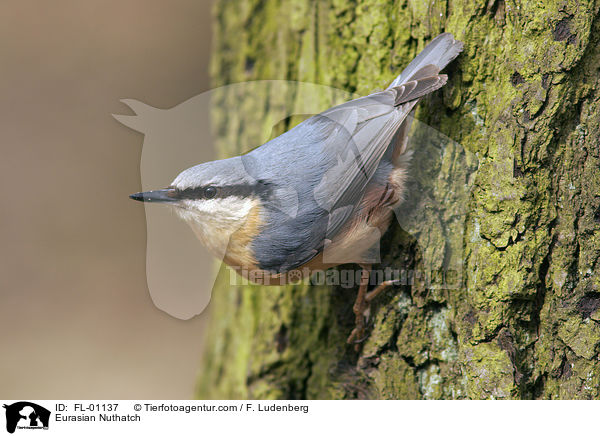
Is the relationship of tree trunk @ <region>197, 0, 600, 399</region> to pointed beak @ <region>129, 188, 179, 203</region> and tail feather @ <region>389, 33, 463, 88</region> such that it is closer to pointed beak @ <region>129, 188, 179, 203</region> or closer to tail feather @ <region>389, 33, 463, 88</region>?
tail feather @ <region>389, 33, 463, 88</region>

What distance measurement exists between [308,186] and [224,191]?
1.01ft

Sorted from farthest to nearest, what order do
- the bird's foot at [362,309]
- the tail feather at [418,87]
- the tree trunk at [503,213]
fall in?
1. the bird's foot at [362,309]
2. the tail feather at [418,87]
3. the tree trunk at [503,213]

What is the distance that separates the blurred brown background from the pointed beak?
1.20 meters

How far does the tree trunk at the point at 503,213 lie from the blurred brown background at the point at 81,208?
57.5 inches

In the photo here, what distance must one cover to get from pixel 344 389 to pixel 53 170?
2899 millimetres

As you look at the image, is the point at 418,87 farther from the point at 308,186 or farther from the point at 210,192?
the point at 210,192

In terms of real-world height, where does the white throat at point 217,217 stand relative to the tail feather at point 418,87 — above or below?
below

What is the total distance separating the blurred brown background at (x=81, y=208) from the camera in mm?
3205

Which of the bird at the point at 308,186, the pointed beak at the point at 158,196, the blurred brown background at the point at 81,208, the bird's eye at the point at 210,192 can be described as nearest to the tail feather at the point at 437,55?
the bird at the point at 308,186

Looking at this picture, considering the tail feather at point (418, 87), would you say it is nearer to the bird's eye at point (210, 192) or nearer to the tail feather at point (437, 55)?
the tail feather at point (437, 55)

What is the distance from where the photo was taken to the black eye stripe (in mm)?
1725

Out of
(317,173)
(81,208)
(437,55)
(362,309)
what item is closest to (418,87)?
(437,55)

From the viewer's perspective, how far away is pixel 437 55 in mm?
1804

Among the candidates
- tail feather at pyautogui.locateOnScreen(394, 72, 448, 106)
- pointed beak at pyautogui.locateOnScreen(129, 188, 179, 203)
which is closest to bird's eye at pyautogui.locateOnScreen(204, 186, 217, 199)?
pointed beak at pyautogui.locateOnScreen(129, 188, 179, 203)
